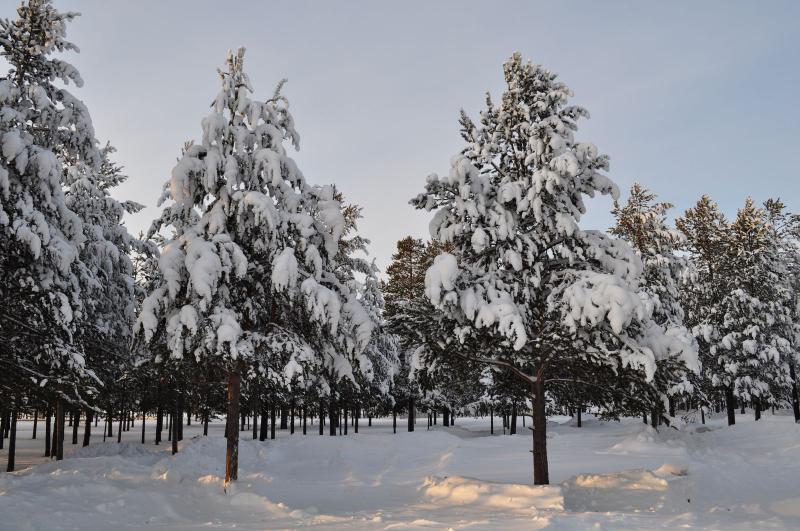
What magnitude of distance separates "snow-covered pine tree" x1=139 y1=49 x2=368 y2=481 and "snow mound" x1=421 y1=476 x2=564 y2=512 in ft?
13.2

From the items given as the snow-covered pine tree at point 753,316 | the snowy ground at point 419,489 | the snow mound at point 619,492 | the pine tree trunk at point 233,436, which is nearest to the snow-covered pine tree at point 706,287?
the snow-covered pine tree at point 753,316

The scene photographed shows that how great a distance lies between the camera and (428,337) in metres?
13.2

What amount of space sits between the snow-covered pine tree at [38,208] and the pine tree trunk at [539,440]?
10.7 meters

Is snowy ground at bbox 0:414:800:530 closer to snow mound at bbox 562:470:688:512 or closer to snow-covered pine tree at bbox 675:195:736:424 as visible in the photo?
snow mound at bbox 562:470:688:512

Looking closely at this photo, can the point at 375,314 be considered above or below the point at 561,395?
above

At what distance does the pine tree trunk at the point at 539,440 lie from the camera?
42.9 ft

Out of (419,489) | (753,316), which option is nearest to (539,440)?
(419,489)

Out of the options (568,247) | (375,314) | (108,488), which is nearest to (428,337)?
(568,247)

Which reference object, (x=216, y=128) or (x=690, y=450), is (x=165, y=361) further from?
(x=690, y=450)

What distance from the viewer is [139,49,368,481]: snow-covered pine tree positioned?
12.5 metres

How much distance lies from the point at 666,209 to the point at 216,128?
23.8 meters

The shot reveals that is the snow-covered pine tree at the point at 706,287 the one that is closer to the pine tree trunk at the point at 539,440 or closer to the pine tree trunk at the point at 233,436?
the pine tree trunk at the point at 539,440

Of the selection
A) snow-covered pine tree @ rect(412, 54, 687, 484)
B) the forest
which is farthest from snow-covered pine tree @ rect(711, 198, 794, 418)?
snow-covered pine tree @ rect(412, 54, 687, 484)

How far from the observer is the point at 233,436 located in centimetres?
1358
